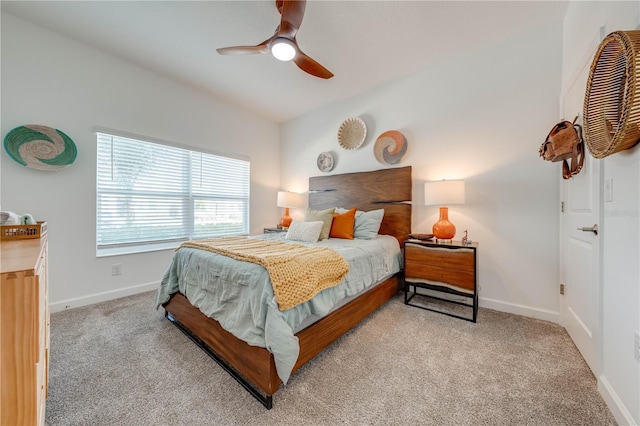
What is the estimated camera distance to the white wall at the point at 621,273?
107 centimetres

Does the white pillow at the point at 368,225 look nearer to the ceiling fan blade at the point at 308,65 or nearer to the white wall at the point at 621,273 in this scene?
the ceiling fan blade at the point at 308,65

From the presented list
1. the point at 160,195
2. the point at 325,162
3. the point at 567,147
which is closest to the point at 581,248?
the point at 567,147

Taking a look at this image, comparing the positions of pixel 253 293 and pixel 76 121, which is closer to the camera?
pixel 253 293

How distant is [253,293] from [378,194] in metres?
2.27

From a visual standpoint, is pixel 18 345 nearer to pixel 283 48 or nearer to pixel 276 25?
pixel 283 48

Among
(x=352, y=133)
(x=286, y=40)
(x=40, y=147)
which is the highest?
(x=286, y=40)

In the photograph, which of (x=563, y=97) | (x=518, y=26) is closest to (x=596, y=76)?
(x=563, y=97)

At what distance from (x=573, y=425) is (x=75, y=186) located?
4291mm

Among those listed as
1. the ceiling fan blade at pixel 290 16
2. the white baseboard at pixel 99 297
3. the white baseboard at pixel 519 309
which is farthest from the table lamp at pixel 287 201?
the white baseboard at pixel 519 309

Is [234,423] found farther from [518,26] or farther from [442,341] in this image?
[518,26]

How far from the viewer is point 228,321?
4.82ft

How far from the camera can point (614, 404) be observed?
1174 mm

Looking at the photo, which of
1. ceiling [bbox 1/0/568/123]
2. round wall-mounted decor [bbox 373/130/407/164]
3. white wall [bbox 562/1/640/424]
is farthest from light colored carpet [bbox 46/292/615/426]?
ceiling [bbox 1/0/568/123]

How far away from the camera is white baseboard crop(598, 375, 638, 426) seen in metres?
1.08
